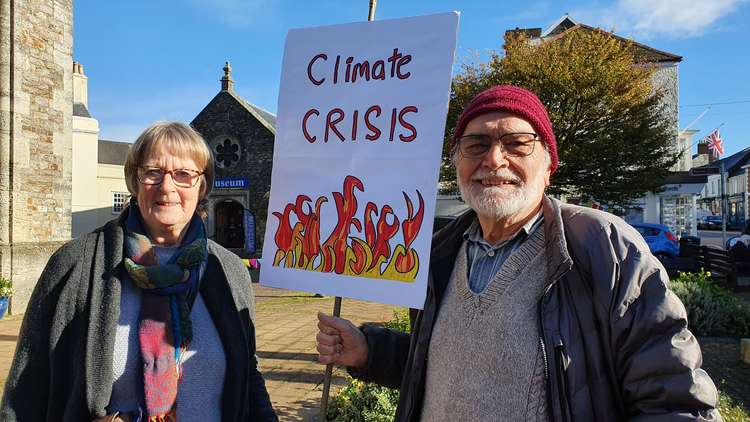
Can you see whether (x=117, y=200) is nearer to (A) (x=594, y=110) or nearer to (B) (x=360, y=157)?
(A) (x=594, y=110)

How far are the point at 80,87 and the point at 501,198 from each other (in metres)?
36.5

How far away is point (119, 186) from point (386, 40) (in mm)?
33378

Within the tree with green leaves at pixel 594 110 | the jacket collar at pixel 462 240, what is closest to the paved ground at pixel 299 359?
the jacket collar at pixel 462 240

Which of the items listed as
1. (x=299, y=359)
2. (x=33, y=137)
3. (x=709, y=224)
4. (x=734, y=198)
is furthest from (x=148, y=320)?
(x=734, y=198)

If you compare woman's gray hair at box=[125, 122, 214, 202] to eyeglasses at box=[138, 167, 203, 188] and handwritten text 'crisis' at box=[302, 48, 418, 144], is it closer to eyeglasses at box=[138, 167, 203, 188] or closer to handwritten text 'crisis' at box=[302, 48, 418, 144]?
eyeglasses at box=[138, 167, 203, 188]

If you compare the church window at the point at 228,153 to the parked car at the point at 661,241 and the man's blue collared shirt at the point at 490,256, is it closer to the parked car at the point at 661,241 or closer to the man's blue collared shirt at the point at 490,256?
the parked car at the point at 661,241

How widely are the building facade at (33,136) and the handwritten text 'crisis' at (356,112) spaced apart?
27.9 feet

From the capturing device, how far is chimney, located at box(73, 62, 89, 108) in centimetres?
3096

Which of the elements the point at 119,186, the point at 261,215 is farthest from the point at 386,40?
the point at 119,186

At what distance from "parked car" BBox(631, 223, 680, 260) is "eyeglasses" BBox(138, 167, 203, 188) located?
15.6 meters

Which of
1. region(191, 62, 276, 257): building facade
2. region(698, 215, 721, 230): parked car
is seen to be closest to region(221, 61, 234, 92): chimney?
region(191, 62, 276, 257): building facade

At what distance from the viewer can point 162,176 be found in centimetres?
187

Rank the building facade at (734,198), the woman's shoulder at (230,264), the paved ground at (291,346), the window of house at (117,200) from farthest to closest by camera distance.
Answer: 1. the building facade at (734,198)
2. the window of house at (117,200)
3. the paved ground at (291,346)
4. the woman's shoulder at (230,264)

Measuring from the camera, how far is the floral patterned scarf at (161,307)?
168 cm
